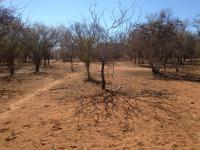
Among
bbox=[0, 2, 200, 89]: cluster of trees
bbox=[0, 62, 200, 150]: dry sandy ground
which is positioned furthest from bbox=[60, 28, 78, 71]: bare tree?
bbox=[0, 62, 200, 150]: dry sandy ground

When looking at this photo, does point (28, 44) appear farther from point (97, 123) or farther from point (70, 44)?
point (97, 123)

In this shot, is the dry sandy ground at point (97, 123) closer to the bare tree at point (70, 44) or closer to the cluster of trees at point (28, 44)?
the cluster of trees at point (28, 44)

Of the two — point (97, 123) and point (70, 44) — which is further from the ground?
point (70, 44)

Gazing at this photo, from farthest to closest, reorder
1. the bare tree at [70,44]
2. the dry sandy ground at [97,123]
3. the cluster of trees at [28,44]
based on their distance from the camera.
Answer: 1. the bare tree at [70,44]
2. the cluster of trees at [28,44]
3. the dry sandy ground at [97,123]

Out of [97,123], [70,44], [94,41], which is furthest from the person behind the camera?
[70,44]

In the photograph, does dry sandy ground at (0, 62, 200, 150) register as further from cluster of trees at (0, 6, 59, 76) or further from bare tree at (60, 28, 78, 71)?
bare tree at (60, 28, 78, 71)

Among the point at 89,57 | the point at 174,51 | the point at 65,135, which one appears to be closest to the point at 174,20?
the point at 174,51

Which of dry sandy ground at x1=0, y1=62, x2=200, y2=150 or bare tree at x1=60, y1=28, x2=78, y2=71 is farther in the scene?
bare tree at x1=60, y1=28, x2=78, y2=71

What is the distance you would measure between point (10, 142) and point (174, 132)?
391 centimetres

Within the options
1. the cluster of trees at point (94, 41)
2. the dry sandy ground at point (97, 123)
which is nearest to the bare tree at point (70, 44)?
the cluster of trees at point (94, 41)

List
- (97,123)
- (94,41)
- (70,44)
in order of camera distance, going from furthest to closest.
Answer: (70,44) < (94,41) < (97,123)

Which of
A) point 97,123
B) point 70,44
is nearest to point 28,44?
point 70,44

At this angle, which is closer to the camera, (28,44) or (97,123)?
(97,123)

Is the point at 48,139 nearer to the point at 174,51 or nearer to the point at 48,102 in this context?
the point at 48,102
